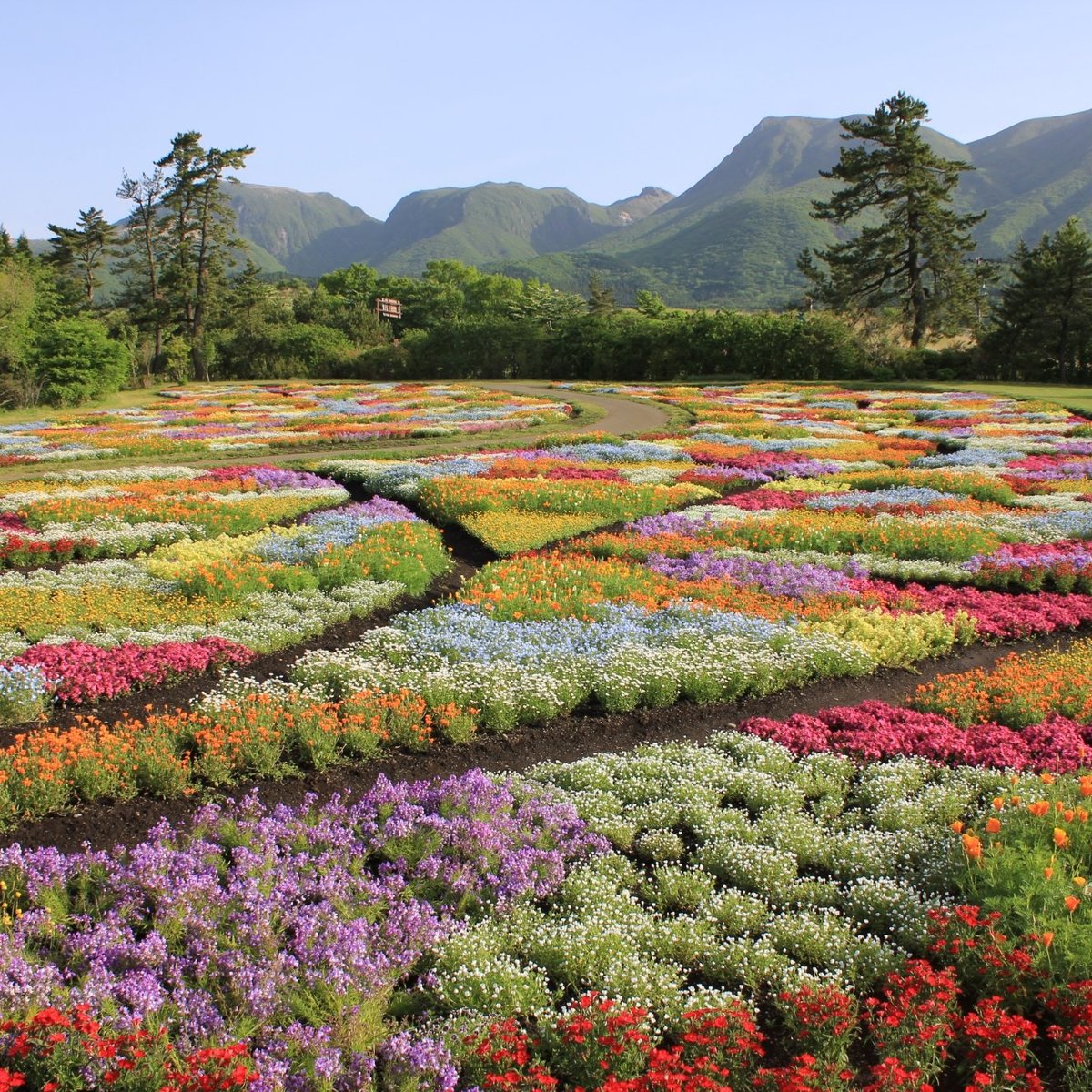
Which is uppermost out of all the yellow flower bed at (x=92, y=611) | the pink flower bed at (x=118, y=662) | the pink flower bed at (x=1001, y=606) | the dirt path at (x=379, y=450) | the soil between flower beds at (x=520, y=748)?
the dirt path at (x=379, y=450)

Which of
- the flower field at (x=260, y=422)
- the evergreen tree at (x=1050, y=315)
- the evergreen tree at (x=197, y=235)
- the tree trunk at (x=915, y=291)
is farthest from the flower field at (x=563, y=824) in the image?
the evergreen tree at (x=197, y=235)

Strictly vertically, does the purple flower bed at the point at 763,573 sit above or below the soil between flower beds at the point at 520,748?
above

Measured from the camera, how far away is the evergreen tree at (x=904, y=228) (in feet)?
187

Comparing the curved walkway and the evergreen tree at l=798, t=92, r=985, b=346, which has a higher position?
the evergreen tree at l=798, t=92, r=985, b=346

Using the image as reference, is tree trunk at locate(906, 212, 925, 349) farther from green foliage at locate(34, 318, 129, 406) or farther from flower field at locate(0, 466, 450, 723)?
flower field at locate(0, 466, 450, 723)

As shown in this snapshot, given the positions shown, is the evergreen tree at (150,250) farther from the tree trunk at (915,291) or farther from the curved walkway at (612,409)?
the tree trunk at (915,291)

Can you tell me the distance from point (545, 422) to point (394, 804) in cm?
3019

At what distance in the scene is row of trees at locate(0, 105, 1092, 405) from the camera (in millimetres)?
47375

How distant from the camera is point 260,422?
3688 cm

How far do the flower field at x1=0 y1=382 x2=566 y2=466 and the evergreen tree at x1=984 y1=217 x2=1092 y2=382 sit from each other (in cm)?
2635

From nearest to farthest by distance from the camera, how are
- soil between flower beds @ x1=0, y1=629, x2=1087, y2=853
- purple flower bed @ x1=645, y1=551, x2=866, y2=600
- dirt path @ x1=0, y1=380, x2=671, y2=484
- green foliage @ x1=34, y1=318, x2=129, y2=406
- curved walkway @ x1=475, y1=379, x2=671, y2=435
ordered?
1. soil between flower beds @ x1=0, y1=629, x2=1087, y2=853
2. purple flower bed @ x1=645, y1=551, x2=866, y2=600
3. dirt path @ x1=0, y1=380, x2=671, y2=484
4. curved walkway @ x1=475, y1=379, x2=671, y2=435
5. green foliage @ x1=34, y1=318, x2=129, y2=406

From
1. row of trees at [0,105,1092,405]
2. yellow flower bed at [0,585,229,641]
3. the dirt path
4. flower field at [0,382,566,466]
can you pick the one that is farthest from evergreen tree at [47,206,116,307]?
yellow flower bed at [0,585,229,641]

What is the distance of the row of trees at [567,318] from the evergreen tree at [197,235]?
0.13 m

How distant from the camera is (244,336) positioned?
7431cm
